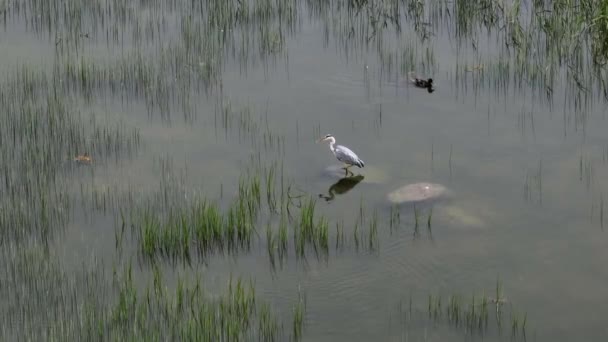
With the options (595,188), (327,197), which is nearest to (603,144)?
(595,188)

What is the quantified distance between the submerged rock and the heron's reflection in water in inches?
13.6

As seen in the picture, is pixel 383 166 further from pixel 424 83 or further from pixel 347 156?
pixel 424 83

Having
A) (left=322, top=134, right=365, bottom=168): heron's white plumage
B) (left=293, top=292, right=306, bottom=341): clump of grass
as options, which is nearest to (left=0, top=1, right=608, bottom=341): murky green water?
(left=293, top=292, right=306, bottom=341): clump of grass

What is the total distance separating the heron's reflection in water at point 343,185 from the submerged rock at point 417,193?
13.6 inches

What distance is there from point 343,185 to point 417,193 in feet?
1.94

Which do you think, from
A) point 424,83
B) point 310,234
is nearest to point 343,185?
point 310,234

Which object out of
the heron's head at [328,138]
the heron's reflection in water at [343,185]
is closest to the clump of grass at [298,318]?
the heron's reflection in water at [343,185]

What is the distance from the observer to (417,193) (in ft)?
25.0

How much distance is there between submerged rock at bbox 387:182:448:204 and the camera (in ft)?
24.8

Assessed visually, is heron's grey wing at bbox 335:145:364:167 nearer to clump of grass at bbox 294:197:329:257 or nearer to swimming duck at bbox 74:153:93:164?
clump of grass at bbox 294:197:329:257

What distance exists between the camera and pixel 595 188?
Answer: 7777 millimetres

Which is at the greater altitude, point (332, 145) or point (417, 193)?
point (332, 145)

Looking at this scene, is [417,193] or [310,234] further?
[417,193]

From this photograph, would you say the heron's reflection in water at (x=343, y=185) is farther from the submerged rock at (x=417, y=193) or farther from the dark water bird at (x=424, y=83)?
the dark water bird at (x=424, y=83)
